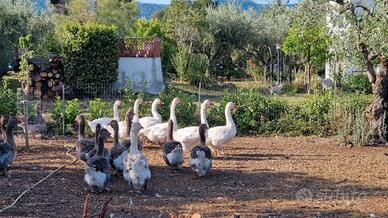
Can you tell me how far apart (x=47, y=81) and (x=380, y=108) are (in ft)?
45.7

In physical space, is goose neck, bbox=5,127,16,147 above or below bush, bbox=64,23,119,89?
below

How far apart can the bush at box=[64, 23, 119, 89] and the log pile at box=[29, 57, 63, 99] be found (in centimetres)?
41

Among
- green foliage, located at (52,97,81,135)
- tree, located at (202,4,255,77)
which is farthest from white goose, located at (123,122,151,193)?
tree, located at (202,4,255,77)

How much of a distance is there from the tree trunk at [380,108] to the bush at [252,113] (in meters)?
3.06

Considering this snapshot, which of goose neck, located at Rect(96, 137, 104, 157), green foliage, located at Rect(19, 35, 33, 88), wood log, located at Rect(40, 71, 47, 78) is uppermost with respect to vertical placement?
green foliage, located at Rect(19, 35, 33, 88)

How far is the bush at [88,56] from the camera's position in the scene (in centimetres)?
2383

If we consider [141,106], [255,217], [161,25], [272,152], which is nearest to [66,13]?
[161,25]

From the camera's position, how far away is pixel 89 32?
2412cm

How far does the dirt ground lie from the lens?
8.45 m

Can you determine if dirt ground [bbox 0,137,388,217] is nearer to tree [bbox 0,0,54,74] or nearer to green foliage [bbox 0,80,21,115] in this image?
green foliage [bbox 0,80,21,115]

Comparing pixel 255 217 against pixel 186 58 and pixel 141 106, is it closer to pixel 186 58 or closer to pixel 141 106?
pixel 141 106

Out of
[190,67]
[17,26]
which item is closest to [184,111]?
[17,26]

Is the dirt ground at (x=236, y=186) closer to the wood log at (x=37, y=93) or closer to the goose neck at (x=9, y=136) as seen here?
the goose neck at (x=9, y=136)

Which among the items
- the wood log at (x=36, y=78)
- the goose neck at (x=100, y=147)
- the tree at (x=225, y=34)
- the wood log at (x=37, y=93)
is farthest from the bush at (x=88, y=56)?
the goose neck at (x=100, y=147)
